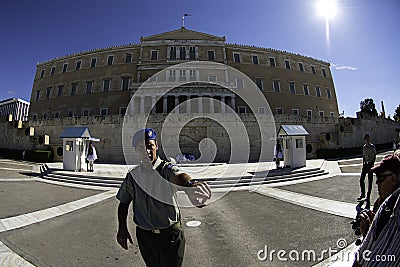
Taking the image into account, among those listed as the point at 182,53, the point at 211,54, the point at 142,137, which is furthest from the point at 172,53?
the point at 142,137

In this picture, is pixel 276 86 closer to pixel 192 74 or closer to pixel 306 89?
pixel 306 89

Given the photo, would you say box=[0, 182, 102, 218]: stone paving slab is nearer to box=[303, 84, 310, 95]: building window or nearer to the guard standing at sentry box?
the guard standing at sentry box

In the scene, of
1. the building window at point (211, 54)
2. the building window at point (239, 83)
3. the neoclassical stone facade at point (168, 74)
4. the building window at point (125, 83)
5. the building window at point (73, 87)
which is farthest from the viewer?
the building window at point (73, 87)

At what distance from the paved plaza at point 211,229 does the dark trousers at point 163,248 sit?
1.67 meters

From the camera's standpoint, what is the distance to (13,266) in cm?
325

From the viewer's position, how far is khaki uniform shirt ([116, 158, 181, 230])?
1907mm

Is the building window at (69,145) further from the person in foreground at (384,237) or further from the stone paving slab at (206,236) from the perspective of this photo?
the person in foreground at (384,237)

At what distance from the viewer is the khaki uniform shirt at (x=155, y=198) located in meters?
1.91

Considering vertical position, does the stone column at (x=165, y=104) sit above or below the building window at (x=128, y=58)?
below

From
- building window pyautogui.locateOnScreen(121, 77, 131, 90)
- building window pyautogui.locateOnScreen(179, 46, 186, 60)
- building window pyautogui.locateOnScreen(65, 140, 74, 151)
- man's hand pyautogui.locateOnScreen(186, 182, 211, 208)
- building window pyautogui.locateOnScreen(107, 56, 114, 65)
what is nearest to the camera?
man's hand pyautogui.locateOnScreen(186, 182, 211, 208)

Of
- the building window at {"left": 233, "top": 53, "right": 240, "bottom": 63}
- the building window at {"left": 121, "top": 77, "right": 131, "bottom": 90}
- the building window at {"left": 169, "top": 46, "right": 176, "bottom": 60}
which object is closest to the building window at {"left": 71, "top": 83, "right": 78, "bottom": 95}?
the building window at {"left": 121, "top": 77, "right": 131, "bottom": 90}

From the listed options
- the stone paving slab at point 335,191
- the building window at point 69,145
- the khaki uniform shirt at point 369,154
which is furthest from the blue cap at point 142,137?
the building window at point 69,145

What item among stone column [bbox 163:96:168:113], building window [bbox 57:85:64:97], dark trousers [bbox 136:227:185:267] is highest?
building window [bbox 57:85:64:97]

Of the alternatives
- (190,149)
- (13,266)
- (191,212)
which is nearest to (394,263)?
(13,266)
